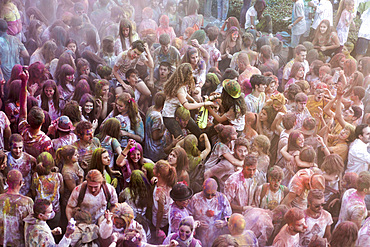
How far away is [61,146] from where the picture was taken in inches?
302

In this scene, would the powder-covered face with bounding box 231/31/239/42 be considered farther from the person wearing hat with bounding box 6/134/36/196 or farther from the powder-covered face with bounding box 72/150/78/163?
the person wearing hat with bounding box 6/134/36/196

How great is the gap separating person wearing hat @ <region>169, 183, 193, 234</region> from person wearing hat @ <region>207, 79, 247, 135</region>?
147cm

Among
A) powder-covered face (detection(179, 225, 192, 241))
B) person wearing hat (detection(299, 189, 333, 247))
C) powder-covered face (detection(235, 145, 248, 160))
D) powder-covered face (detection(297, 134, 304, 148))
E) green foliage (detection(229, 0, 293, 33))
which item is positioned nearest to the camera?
powder-covered face (detection(179, 225, 192, 241))

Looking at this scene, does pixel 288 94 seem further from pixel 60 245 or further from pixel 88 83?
pixel 60 245

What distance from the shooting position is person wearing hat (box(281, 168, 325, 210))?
295 inches

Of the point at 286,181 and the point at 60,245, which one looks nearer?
the point at 60,245

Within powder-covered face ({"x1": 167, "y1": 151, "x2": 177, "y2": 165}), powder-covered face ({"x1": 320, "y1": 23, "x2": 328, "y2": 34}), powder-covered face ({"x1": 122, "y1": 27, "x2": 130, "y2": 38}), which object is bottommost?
powder-covered face ({"x1": 167, "y1": 151, "x2": 177, "y2": 165})

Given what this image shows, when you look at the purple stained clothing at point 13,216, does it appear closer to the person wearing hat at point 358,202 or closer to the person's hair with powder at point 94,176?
the person's hair with powder at point 94,176

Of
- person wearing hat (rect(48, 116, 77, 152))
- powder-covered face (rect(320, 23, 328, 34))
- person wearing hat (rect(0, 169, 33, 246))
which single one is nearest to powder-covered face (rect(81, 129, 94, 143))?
person wearing hat (rect(48, 116, 77, 152))

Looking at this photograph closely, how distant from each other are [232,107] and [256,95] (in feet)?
2.81

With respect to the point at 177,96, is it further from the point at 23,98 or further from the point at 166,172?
the point at 23,98

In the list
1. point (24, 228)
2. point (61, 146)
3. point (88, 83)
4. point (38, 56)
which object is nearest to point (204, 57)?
point (88, 83)

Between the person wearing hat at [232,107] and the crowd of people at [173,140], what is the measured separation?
0.05 ft

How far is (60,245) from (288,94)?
13.3 ft
